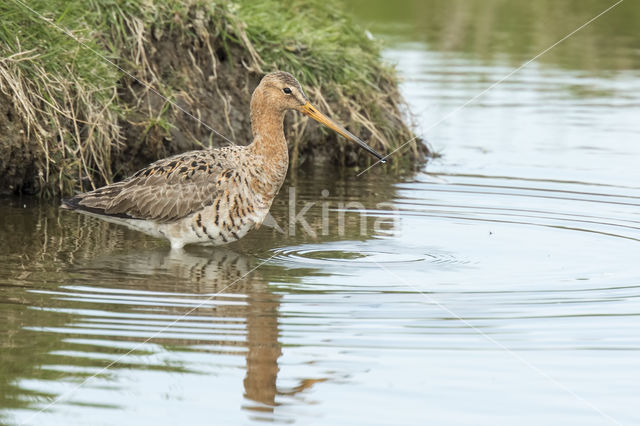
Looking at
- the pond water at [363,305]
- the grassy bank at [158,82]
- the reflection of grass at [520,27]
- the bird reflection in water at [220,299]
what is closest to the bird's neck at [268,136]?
the pond water at [363,305]

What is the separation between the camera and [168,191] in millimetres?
8398

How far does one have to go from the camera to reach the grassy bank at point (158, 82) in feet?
30.7

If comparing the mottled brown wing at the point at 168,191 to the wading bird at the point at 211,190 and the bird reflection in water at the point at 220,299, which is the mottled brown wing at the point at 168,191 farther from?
the bird reflection in water at the point at 220,299

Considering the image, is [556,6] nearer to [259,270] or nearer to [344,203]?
[344,203]

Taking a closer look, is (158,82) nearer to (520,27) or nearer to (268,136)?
(268,136)

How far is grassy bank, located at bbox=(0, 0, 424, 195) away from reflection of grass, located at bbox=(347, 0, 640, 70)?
21.9 feet

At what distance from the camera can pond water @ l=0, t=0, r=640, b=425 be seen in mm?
5082

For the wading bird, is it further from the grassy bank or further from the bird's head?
the grassy bank

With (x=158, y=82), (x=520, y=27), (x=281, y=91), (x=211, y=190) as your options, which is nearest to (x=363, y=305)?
(x=211, y=190)

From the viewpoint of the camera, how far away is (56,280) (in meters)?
7.13

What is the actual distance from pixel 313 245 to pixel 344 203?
165 centimetres

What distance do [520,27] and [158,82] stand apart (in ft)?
40.8

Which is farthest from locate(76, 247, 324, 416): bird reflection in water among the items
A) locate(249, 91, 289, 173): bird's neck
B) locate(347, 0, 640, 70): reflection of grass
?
locate(347, 0, 640, 70): reflection of grass

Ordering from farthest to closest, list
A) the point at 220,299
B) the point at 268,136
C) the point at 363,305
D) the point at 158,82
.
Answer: the point at 158,82, the point at 268,136, the point at 220,299, the point at 363,305
